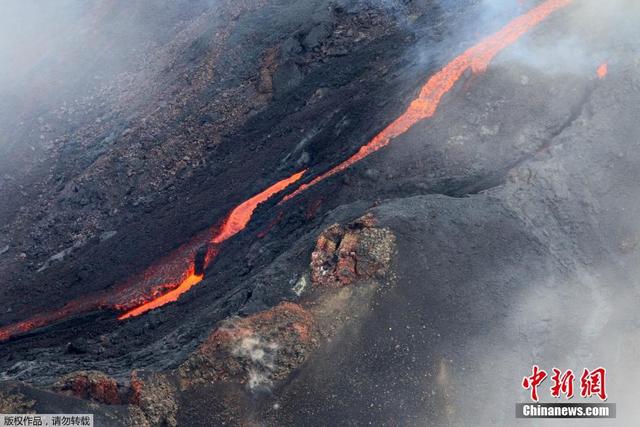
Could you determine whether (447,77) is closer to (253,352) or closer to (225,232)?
(225,232)

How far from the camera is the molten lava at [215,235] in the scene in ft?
71.7

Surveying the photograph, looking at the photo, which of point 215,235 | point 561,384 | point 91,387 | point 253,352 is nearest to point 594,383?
point 561,384

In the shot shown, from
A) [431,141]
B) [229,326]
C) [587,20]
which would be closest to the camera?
[229,326]

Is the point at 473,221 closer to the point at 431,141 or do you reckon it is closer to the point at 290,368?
the point at 431,141

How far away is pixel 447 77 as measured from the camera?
2389cm

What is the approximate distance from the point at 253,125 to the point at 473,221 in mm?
13565

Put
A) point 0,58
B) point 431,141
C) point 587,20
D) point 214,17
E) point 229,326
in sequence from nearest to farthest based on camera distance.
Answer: point 229,326 → point 431,141 → point 587,20 → point 214,17 → point 0,58

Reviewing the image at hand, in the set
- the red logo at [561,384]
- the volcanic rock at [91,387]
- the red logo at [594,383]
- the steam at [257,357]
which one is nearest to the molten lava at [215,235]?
the volcanic rock at [91,387]

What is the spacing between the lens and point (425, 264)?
16938mm

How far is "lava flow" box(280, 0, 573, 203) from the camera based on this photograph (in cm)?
2288

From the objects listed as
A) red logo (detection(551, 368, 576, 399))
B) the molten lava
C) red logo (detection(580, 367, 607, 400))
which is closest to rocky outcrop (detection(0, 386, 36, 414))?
the molten lava

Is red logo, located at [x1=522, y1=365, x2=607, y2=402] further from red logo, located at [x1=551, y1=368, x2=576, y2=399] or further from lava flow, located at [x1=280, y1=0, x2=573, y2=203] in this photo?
lava flow, located at [x1=280, y1=0, x2=573, y2=203]

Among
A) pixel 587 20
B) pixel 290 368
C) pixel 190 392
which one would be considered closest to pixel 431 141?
pixel 587 20

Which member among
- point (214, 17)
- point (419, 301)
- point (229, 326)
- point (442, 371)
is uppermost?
point (214, 17)
